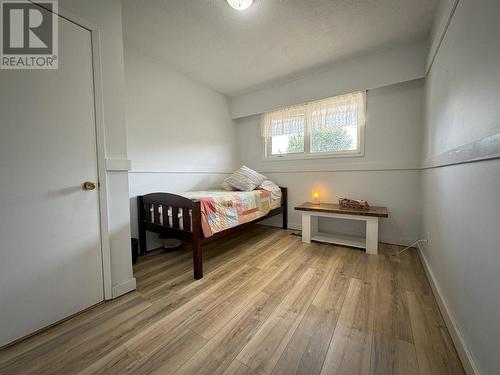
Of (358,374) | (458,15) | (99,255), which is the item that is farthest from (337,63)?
(99,255)

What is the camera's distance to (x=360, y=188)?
2631mm

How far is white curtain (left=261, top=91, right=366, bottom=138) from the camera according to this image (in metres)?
2.59

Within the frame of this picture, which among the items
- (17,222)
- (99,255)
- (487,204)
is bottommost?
(99,255)

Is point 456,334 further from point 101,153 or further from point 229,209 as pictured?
point 101,153

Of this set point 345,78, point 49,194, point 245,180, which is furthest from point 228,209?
point 345,78

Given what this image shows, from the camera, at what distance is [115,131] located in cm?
144

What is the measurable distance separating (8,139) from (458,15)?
2.59 meters

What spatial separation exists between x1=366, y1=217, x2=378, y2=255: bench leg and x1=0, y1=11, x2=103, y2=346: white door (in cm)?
249

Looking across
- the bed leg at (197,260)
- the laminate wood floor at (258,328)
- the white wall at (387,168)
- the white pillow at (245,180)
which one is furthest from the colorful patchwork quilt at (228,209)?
the white wall at (387,168)

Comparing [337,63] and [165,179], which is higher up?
[337,63]

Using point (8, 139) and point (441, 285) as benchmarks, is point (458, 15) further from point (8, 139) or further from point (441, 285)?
point (8, 139)

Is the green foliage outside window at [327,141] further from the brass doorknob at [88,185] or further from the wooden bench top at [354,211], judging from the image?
the brass doorknob at [88,185]

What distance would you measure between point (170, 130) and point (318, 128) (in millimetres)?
2061

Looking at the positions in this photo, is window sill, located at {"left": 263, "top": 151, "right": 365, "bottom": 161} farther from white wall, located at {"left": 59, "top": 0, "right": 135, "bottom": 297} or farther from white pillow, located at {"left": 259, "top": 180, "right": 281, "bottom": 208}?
white wall, located at {"left": 59, "top": 0, "right": 135, "bottom": 297}
